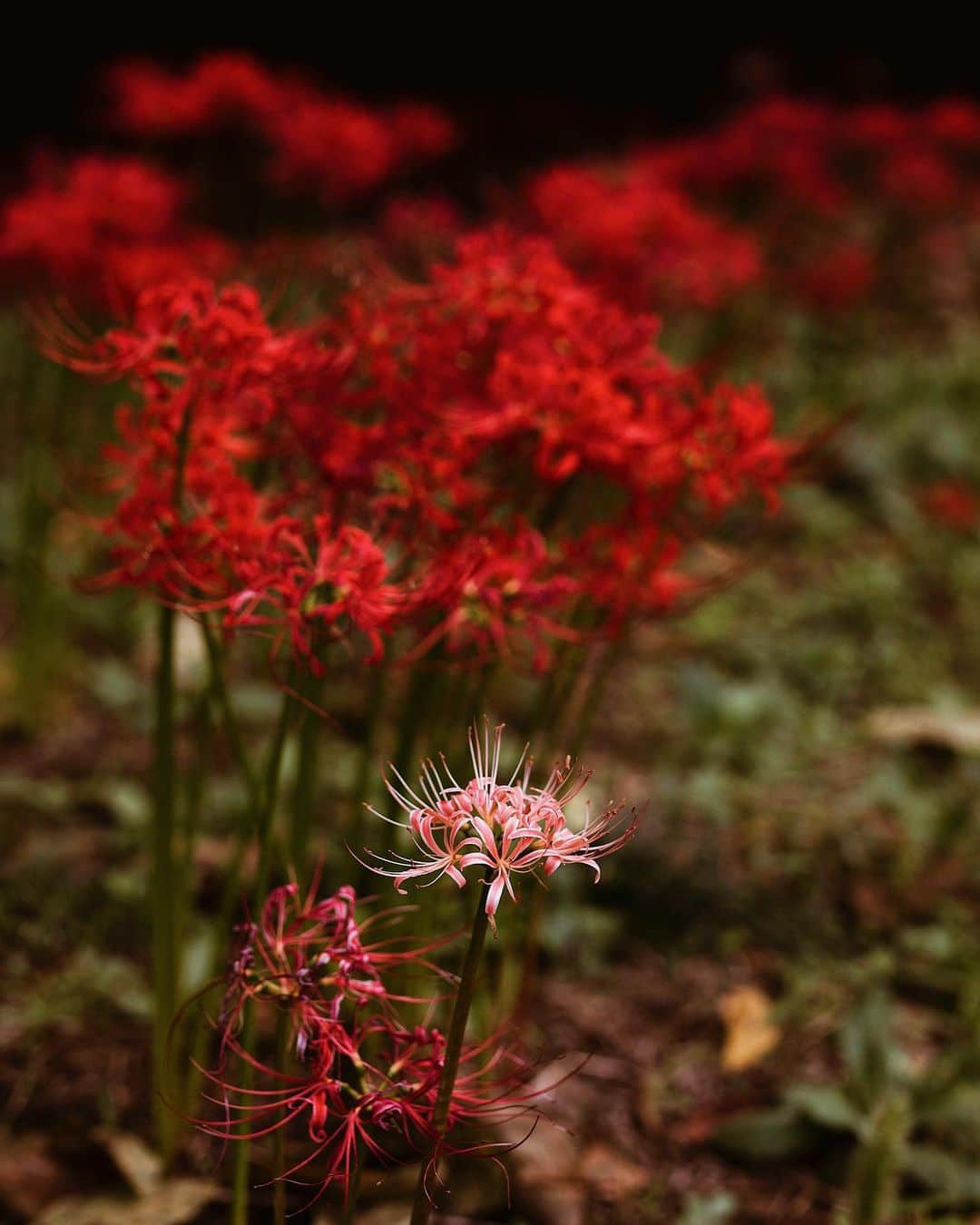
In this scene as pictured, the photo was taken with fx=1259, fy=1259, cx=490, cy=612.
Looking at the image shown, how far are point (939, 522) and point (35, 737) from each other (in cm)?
279

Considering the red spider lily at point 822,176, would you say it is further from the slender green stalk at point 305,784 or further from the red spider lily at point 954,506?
the slender green stalk at point 305,784

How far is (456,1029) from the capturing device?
0.86 meters

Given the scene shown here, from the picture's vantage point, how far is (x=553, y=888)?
6.64 ft

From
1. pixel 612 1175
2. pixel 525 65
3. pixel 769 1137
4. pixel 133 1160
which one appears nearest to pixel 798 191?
pixel 769 1137

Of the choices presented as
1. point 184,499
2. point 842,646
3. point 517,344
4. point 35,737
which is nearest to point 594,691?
point 517,344

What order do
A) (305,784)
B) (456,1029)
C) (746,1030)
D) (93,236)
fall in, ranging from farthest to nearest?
(93,236) → (746,1030) → (305,784) → (456,1029)

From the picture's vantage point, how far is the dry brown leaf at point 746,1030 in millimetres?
1870

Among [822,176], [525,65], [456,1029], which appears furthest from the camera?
[525,65]

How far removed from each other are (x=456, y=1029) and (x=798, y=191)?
175 inches

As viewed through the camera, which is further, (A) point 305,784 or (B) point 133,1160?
(B) point 133,1160

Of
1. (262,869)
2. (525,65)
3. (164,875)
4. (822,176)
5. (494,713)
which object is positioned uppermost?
(525,65)

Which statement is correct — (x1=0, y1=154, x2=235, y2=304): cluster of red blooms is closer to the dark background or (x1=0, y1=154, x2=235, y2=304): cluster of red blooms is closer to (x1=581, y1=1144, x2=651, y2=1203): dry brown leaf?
(x1=581, y1=1144, x2=651, y2=1203): dry brown leaf

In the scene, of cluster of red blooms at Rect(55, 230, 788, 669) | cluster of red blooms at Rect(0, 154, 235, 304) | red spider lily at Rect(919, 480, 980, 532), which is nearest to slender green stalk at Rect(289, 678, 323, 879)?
cluster of red blooms at Rect(55, 230, 788, 669)

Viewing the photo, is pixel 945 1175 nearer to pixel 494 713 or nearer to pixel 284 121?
pixel 494 713
